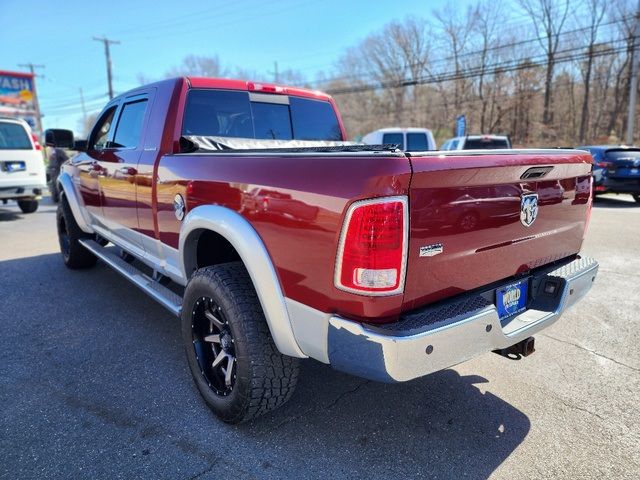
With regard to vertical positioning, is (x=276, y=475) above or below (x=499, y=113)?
below

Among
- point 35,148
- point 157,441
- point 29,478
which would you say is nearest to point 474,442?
point 157,441

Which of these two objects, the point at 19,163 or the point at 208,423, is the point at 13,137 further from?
the point at 208,423

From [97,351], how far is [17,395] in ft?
2.17

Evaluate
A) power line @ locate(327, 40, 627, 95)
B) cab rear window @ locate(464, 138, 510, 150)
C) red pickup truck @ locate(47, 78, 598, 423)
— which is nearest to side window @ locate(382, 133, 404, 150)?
cab rear window @ locate(464, 138, 510, 150)

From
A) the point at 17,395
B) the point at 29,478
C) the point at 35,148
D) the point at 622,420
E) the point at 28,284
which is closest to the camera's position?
the point at 29,478

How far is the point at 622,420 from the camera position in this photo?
99.6 inches

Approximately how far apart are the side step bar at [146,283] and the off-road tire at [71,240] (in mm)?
620

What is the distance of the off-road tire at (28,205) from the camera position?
11.3 meters

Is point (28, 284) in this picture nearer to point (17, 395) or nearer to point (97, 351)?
point (97, 351)

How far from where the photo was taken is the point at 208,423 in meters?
2.54

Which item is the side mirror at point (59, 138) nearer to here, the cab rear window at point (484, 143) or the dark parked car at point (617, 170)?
the cab rear window at point (484, 143)

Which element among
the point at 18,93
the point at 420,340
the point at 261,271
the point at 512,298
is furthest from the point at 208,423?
the point at 18,93

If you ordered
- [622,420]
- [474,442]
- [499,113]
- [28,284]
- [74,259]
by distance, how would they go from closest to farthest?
[474,442] → [622,420] → [28,284] → [74,259] → [499,113]

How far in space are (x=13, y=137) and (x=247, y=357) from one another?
10.4 m
